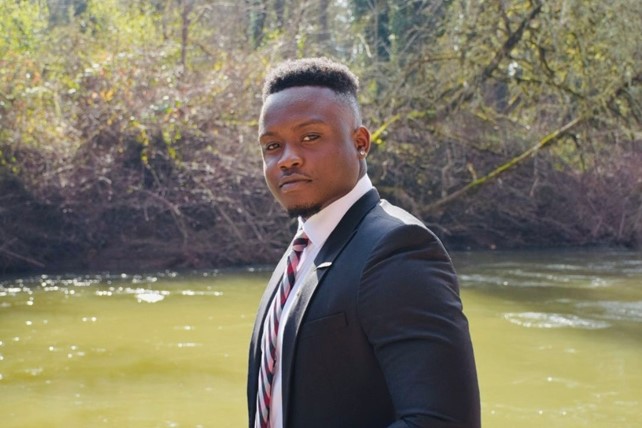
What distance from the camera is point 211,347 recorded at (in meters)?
8.58

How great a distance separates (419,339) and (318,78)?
59cm

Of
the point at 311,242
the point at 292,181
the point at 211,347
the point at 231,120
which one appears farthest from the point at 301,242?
the point at 231,120

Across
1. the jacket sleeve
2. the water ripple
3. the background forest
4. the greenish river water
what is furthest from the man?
the background forest

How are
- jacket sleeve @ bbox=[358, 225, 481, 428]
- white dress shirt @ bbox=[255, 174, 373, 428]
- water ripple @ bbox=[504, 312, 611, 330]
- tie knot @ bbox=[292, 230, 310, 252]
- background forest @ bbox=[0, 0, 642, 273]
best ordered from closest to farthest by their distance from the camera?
1. jacket sleeve @ bbox=[358, 225, 481, 428]
2. white dress shirt @ bbox=[255, 174, 373, 428]
3. tie knot @ bbox=[292, 230, 310, 252]
4. water ripple @ bbox=[504, 312, 611, 330]
5. background forest @ bbox=[0, 0, 642, 273]

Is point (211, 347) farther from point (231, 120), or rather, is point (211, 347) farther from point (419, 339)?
point (419, 339)

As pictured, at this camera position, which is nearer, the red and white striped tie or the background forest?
the red and white striped tie

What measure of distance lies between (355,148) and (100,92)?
1260cm

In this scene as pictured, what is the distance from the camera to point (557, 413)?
6.50 meters

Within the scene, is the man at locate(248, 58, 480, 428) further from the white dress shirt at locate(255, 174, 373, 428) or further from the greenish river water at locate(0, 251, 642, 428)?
the greenish river water at locate(0, 251, 642, 428)

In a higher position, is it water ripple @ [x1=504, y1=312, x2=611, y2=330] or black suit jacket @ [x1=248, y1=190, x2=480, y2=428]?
black suit jacket @ [x1=248, y1=190, x2=480, y2=428]

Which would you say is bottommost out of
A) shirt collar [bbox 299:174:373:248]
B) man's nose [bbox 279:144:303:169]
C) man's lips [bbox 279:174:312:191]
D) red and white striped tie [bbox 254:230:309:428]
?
red and white striped tie [bbox 254:230:309:428]

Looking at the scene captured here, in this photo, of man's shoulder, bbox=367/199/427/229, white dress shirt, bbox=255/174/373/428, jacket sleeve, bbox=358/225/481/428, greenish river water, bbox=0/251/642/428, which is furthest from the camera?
greenish river water, bbox=0/251/642/428

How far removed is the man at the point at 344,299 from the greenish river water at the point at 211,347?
4.34m

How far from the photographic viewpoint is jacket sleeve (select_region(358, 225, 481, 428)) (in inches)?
68.9
